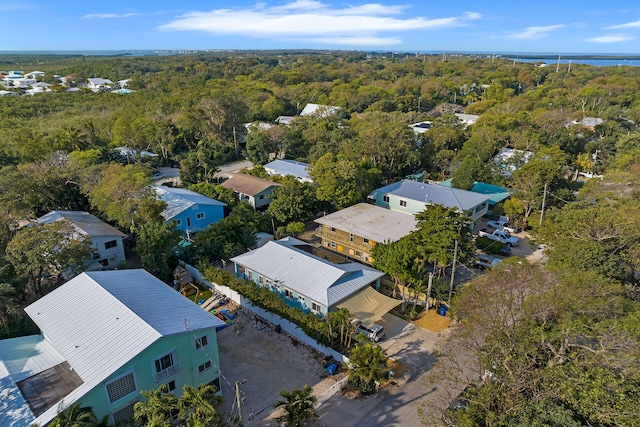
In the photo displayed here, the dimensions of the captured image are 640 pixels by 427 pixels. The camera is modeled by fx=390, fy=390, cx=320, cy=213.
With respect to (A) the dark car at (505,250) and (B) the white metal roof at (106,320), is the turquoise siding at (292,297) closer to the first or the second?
(B) the white metal roof at (106,320)

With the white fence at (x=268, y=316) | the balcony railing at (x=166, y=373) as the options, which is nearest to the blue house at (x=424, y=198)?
the white fence at (x=268, y=316)

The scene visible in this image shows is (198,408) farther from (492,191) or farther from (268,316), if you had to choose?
(492,191)

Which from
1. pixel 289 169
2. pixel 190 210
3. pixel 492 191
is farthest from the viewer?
pixel 289 169

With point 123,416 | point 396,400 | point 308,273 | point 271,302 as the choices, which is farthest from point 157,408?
point 308,273

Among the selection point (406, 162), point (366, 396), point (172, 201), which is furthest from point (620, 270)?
point (172, 201)

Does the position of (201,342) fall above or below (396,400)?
above

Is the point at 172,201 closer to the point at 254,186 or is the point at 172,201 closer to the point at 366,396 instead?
the point at 254,186

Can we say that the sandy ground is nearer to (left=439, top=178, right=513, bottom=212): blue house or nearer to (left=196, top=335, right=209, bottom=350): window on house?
(left=196, top=335, right=209, bottom=350): window on house
